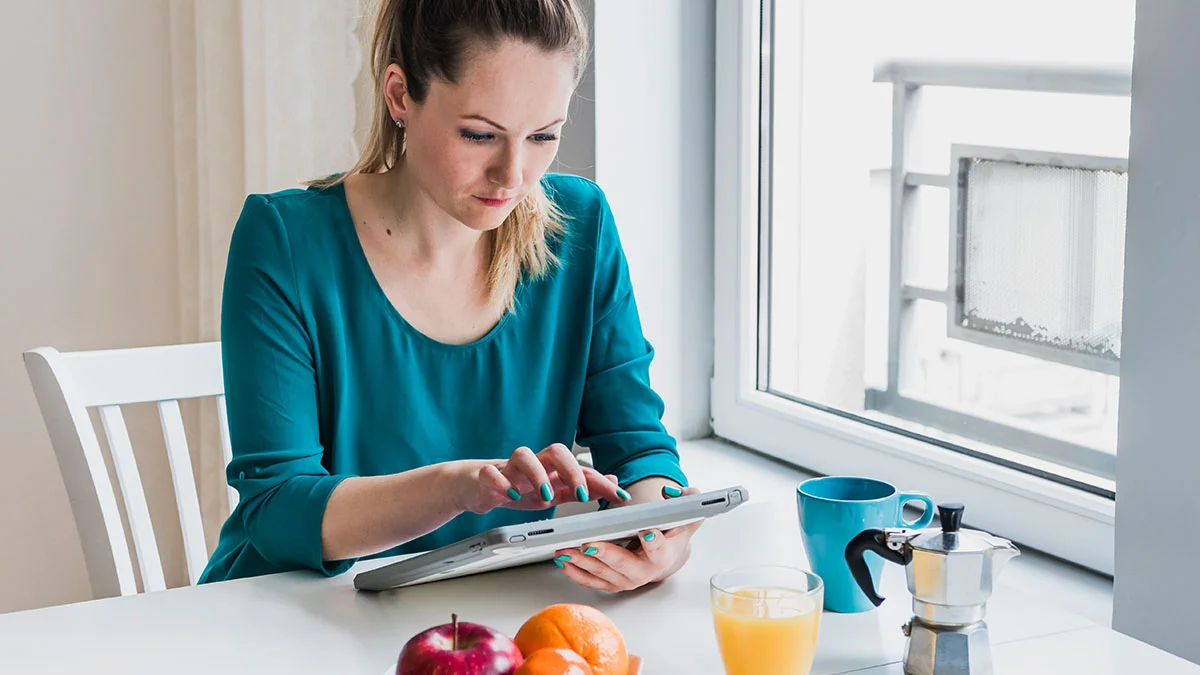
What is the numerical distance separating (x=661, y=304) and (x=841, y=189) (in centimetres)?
36

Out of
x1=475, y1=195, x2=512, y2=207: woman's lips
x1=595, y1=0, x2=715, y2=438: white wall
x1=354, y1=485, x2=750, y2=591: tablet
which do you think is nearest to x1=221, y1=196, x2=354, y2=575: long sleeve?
x1=354, y1=485, x2=750, y2=591: tablet

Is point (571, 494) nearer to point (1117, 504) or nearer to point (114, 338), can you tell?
point (1117, 504)

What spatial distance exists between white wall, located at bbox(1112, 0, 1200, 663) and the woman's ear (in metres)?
0.71

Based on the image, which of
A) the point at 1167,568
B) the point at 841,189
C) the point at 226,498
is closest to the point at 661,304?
the point at 841,189

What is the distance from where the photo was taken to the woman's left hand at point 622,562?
3.46 feet

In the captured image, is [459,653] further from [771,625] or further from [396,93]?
[396,93]

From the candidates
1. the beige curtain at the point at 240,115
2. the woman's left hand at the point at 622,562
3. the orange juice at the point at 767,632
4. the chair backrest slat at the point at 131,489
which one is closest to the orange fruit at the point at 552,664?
the orange juice at the point at 767,632

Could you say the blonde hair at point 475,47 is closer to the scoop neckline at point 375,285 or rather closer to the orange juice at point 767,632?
the scoop neckline at point 375,285

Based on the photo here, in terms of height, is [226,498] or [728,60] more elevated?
[728,60]

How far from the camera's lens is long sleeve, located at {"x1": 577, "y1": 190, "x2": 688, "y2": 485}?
1.41m

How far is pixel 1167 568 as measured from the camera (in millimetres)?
1118

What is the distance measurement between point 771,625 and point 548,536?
0.19m

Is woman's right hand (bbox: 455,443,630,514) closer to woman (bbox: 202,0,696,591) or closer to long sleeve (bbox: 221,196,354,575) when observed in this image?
woman (bbox: 202,0,696,591)

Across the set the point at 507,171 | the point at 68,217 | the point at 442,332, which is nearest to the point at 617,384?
the point at 442,332
